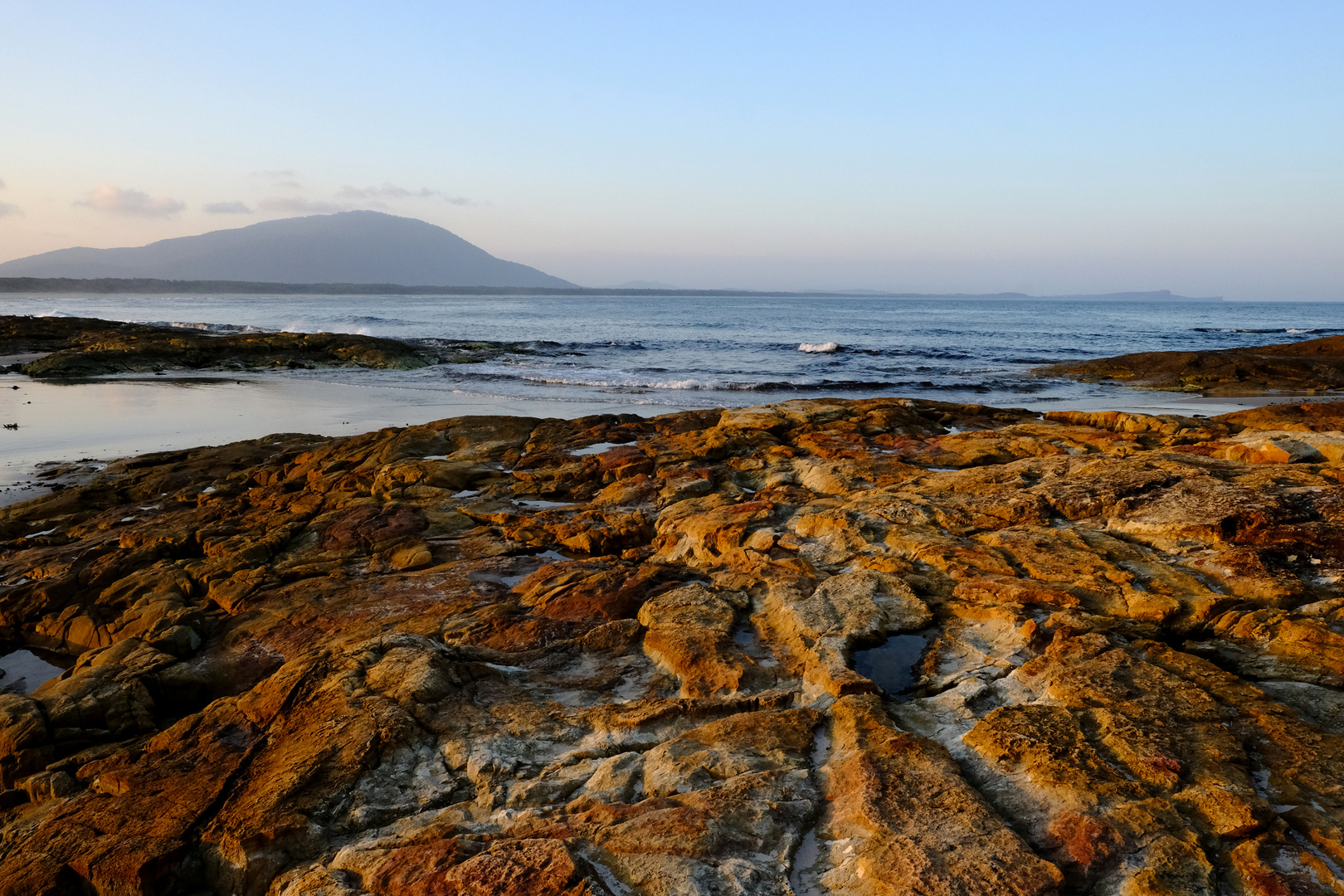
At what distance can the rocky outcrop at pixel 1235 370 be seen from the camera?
2017 cm

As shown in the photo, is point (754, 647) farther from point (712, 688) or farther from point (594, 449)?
point (594, 449)

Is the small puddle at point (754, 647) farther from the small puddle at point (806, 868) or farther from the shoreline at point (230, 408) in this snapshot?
the shoreline at point (230, 408)

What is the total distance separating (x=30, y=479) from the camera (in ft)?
33.5

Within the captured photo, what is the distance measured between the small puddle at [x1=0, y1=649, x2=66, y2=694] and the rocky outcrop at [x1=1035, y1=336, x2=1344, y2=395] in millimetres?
23819

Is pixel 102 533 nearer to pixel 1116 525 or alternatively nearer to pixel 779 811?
pixel 779 811

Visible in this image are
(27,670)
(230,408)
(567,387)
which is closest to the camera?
(27,670)

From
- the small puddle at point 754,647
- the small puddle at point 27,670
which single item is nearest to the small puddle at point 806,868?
the small puddle at point 754,647

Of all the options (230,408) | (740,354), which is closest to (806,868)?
(230,408)

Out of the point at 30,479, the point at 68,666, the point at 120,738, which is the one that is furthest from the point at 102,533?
the point at 120,738

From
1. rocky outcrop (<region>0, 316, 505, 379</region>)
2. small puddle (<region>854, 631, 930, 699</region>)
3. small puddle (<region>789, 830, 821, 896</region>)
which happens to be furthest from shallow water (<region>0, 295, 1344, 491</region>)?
small puddle (<region>789, 830, 821, 896</region>)

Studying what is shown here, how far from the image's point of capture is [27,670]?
572 cm

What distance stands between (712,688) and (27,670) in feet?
18.2

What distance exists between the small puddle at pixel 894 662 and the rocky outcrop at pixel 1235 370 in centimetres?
→ 1966

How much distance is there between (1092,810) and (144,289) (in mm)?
167507
